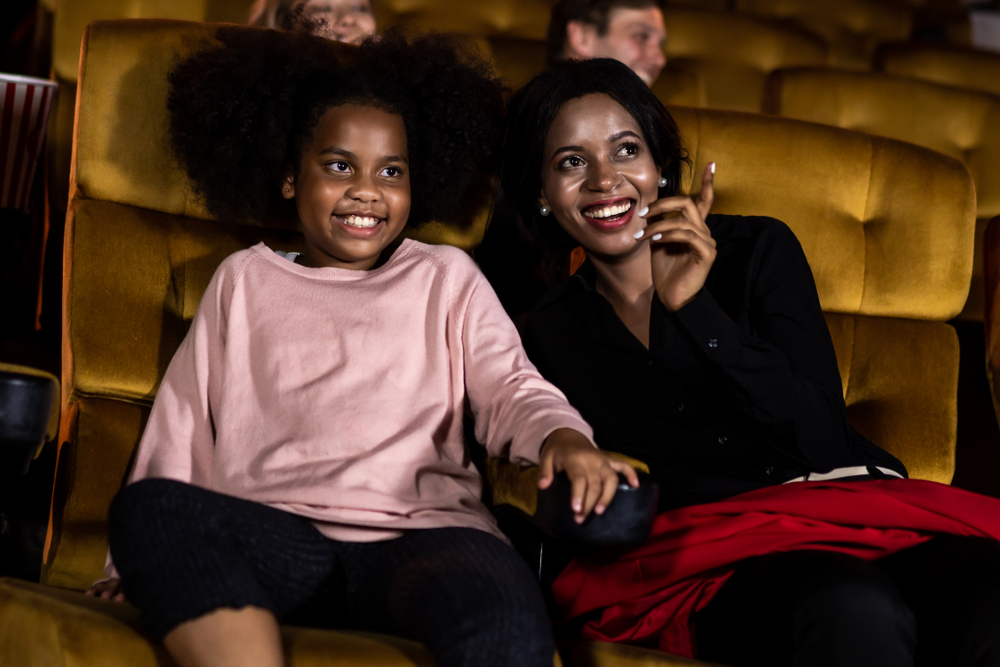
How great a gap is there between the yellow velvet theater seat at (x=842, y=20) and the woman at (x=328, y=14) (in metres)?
1.97

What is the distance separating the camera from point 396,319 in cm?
111

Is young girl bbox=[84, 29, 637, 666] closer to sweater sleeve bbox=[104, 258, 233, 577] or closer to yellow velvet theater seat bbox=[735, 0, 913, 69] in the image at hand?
sweater sleeve bbox=[104, 258, 233, 577]

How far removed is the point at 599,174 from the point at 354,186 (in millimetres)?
305

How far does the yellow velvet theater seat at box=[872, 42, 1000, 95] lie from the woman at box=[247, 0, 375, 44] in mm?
1989

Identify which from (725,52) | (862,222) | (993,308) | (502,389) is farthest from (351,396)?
(725,52)

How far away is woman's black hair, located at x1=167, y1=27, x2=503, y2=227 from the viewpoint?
4.03 feet

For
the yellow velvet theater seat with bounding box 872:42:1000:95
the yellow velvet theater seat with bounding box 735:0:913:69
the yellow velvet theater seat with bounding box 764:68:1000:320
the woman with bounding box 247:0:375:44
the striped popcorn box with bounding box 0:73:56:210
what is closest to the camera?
the striped popcorn box with bounding box 0:73:56:210

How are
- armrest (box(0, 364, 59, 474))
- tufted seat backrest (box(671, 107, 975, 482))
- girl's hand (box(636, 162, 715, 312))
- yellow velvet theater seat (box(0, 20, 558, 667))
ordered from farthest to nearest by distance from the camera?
tufted seat backrest (box(671, 107, 975, 482)) → yellow velvet theater seat (box(0, 20, 558, 667)) → girl's hand (box(636, 162, 715, 312)) → armrest (box(0, 364, 59, 474))

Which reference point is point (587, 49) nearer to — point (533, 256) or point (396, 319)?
point (533, 256)

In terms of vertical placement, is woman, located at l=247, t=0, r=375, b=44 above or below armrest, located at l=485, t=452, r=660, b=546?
above

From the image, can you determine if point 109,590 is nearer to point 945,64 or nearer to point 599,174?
point 599,174

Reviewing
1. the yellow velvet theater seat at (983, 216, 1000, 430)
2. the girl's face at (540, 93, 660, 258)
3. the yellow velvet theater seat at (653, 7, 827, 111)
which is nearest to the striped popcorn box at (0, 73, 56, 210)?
the girl's face at (540, 93, 660, 258)

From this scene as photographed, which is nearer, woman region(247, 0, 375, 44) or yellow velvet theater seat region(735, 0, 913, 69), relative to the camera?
woman region(247, 0, 375, 44)

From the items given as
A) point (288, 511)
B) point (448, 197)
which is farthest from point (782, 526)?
point (448, 197)
